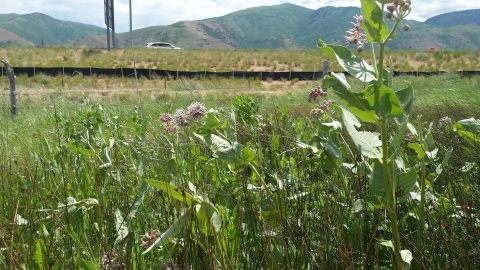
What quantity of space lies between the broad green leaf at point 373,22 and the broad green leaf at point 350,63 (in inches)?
2.9

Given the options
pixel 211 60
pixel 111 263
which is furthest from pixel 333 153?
pixel 211 60

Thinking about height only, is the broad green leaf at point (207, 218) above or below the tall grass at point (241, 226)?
above

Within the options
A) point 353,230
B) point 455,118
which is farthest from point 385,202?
point 455,118

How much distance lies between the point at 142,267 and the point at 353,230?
2.48 ft

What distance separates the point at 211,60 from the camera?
30.8 m

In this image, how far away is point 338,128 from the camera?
1.57 metres

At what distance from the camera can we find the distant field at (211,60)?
27594mm

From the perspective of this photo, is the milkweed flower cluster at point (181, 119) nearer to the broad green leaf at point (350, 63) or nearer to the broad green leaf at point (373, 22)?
the broad green leaf at point (350, 63)

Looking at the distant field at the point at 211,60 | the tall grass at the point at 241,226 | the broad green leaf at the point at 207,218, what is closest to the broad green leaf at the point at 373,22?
the tall grass at the point at 241,226

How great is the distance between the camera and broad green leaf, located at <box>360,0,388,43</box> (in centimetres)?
125

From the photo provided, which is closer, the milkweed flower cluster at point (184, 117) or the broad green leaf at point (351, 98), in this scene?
the broad green leaf at point (351, 98)

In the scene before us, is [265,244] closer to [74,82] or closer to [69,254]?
[69,254]

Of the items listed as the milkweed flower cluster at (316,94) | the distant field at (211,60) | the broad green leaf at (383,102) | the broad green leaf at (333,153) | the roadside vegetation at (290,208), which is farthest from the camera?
the distant field at (211,60)

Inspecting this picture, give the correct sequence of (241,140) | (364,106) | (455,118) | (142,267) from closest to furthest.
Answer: (364,106) → (142,267) → (241,140) → (455,118)
